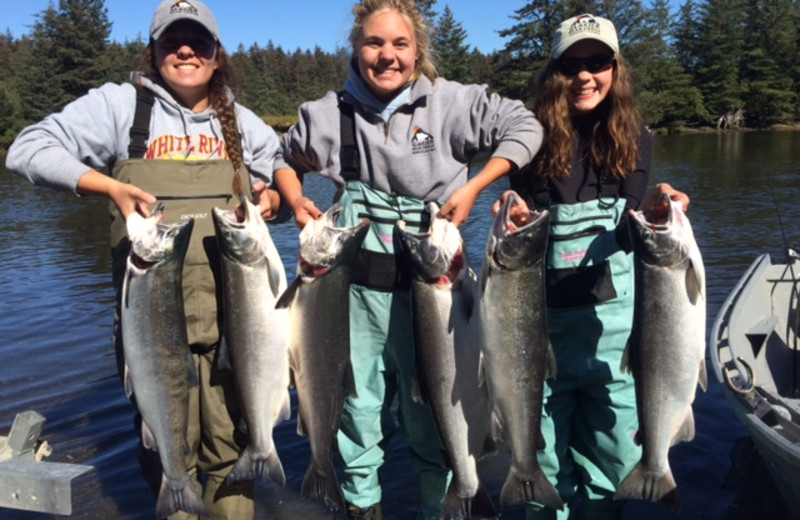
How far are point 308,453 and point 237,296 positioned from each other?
346cm

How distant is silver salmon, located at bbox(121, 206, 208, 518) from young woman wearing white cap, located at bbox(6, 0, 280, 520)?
15cm

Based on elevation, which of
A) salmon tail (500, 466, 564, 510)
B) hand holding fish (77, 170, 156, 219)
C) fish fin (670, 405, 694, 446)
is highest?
hand holding fish (77, 170, 156, 219)

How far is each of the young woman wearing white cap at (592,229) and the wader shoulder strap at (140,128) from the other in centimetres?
220

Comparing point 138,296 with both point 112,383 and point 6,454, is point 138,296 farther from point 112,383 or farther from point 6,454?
point 112,383

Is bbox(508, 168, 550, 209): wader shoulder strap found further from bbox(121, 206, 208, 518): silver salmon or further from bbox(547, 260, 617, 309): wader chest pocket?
bbox(121, 206, 208, 518): silver salmon

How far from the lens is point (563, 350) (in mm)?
3953

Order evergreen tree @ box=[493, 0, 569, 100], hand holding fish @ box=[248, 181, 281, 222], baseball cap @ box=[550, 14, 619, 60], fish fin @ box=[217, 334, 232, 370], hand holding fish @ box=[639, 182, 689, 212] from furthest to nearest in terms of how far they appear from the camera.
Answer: evergreen tree @ box=[493, 0, 569, 100], hand holding fish @ box=[248, 181, 281, 222], baseball cap @ box=[550, 14, 619, 60], fish fin @ box=[217, 334, 232, 370], hand holding fish @ box=[639, 182, 689, 212]

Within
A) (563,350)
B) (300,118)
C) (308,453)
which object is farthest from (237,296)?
(308,453)

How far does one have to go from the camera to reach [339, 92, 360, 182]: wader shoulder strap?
12.8ft

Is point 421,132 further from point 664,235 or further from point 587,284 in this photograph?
point 664,235

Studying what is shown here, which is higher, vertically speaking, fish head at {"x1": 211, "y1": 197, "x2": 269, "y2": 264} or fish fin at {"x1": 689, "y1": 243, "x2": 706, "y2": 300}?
fish head at {"x1": 211, "y1": 197, "x2": 269, "y2": 264}

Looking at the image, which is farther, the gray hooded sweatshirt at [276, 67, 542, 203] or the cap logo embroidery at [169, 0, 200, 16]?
the gray hooded sweatshirt at [276, 67, 542, 203]

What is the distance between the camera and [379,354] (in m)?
3.96

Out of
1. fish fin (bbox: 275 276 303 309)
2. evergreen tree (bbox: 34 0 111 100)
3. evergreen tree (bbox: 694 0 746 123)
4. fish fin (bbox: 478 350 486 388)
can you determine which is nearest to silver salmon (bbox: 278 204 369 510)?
fish fin (bbox: 275 276 303 309)
